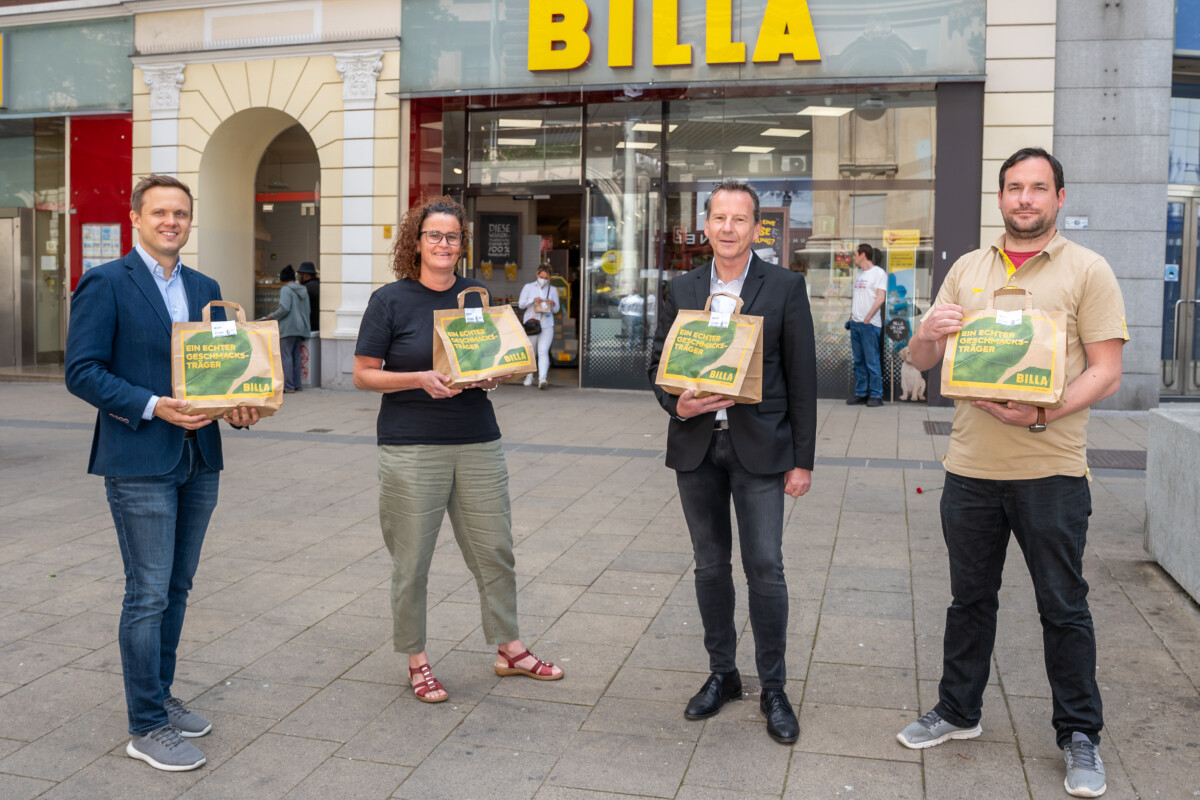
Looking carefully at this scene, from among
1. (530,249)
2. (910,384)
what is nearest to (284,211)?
(530,249)

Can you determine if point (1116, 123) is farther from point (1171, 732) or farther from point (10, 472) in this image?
point (10, 472)

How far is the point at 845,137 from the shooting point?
46.1ft

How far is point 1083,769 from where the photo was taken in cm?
352

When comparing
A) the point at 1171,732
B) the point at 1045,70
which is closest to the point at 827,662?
the point at 1171,732

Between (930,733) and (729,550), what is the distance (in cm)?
94

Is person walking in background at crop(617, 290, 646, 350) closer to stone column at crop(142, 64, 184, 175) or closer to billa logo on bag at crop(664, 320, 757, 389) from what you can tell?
stone column at crop(142, 64, 184, 175)

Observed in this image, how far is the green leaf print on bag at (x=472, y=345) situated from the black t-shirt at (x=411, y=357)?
18 centimetres

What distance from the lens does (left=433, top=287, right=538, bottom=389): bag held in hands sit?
160 inches

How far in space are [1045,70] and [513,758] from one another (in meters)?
11.6

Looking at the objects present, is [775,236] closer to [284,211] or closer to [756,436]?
[284,211]

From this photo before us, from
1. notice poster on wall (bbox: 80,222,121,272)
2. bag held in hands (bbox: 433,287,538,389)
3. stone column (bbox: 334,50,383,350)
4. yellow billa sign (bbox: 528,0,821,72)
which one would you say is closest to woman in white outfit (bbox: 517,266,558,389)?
stone column (bbox: 334,50,383,350)

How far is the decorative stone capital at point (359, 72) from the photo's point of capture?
49.2 feet

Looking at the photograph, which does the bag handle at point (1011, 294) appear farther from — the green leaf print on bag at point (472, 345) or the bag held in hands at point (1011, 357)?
the green leaf print on bag at point (472, 345)

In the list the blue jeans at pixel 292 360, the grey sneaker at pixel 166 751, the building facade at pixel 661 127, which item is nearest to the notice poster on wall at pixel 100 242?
the building facade at pixel 661 127
